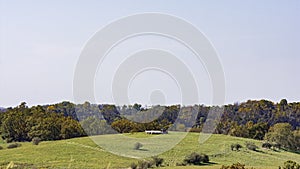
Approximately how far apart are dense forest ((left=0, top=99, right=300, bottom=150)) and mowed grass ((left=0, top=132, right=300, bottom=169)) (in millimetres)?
3245

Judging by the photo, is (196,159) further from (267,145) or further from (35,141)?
(35,141)

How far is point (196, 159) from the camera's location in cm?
5016

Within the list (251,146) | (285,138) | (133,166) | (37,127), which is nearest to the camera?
(133,166)

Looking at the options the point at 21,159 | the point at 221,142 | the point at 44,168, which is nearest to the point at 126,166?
the point at 44,168

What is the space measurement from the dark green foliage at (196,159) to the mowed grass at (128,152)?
802 mm

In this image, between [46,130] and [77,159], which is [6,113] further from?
[77,159]

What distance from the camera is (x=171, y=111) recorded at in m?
80.5

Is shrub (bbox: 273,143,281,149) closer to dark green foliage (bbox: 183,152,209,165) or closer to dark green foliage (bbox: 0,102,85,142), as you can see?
dark green foliage (bbox: 183,152,209,165)

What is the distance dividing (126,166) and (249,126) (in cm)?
4632

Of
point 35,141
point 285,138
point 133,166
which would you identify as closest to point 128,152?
point 133,166

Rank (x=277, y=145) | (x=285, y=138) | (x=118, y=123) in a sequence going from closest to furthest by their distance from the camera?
(x=118, y=123)
(x=277, y=145)
(x=285, y=138)

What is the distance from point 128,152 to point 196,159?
788 cm

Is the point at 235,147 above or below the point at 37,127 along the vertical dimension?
below

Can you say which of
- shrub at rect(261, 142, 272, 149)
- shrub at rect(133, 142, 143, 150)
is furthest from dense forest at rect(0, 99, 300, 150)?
shrub at rect(133, 142, 143, 150)
